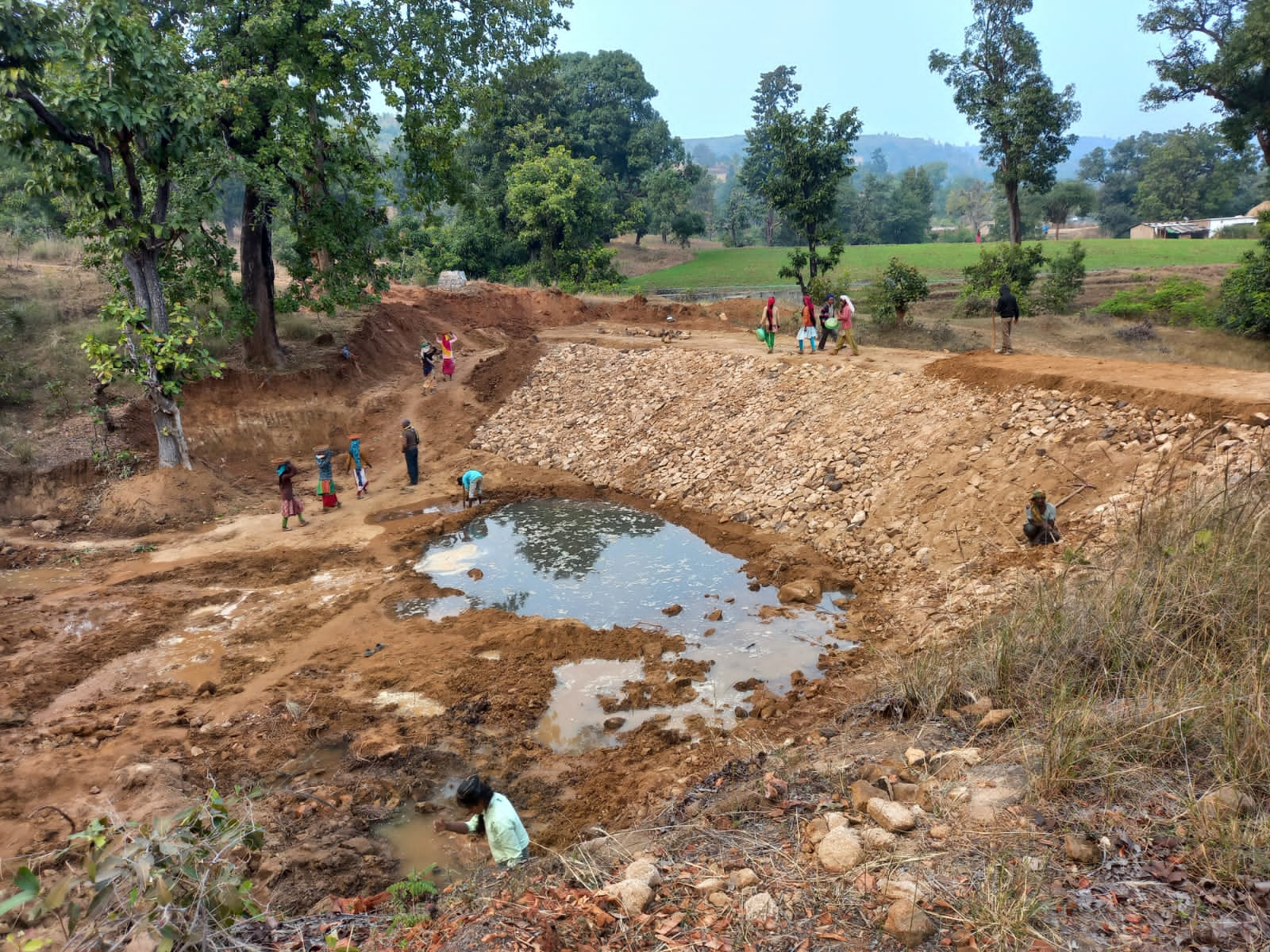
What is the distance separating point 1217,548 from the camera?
198 inches

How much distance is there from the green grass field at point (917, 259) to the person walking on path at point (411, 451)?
84.7 feet

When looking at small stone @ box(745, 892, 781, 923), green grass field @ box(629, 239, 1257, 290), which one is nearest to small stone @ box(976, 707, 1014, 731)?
small stone @ box(745, 892, 781, 923)

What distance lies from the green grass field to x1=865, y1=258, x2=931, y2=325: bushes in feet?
57.0

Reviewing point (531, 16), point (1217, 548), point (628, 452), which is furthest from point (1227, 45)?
point (1217, 548)

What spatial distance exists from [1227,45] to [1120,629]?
26666 millimetres

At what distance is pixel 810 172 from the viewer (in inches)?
935

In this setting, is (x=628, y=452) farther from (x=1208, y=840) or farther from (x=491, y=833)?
(x=1208, y=840)

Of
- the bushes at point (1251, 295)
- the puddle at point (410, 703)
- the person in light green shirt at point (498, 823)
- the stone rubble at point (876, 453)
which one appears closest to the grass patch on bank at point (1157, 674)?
the stone rubble at point (876, 453)

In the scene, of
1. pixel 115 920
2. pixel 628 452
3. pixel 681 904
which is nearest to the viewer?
pixel 115 920

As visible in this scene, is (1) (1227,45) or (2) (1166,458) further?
(1) (1227,45)

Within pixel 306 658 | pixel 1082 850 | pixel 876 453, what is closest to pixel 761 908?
pixel 1082 850

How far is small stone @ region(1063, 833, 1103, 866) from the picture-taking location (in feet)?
11.4

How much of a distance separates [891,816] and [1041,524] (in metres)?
6.03

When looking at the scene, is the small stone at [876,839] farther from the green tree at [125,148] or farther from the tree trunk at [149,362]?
the tree trunk at [149,362]
